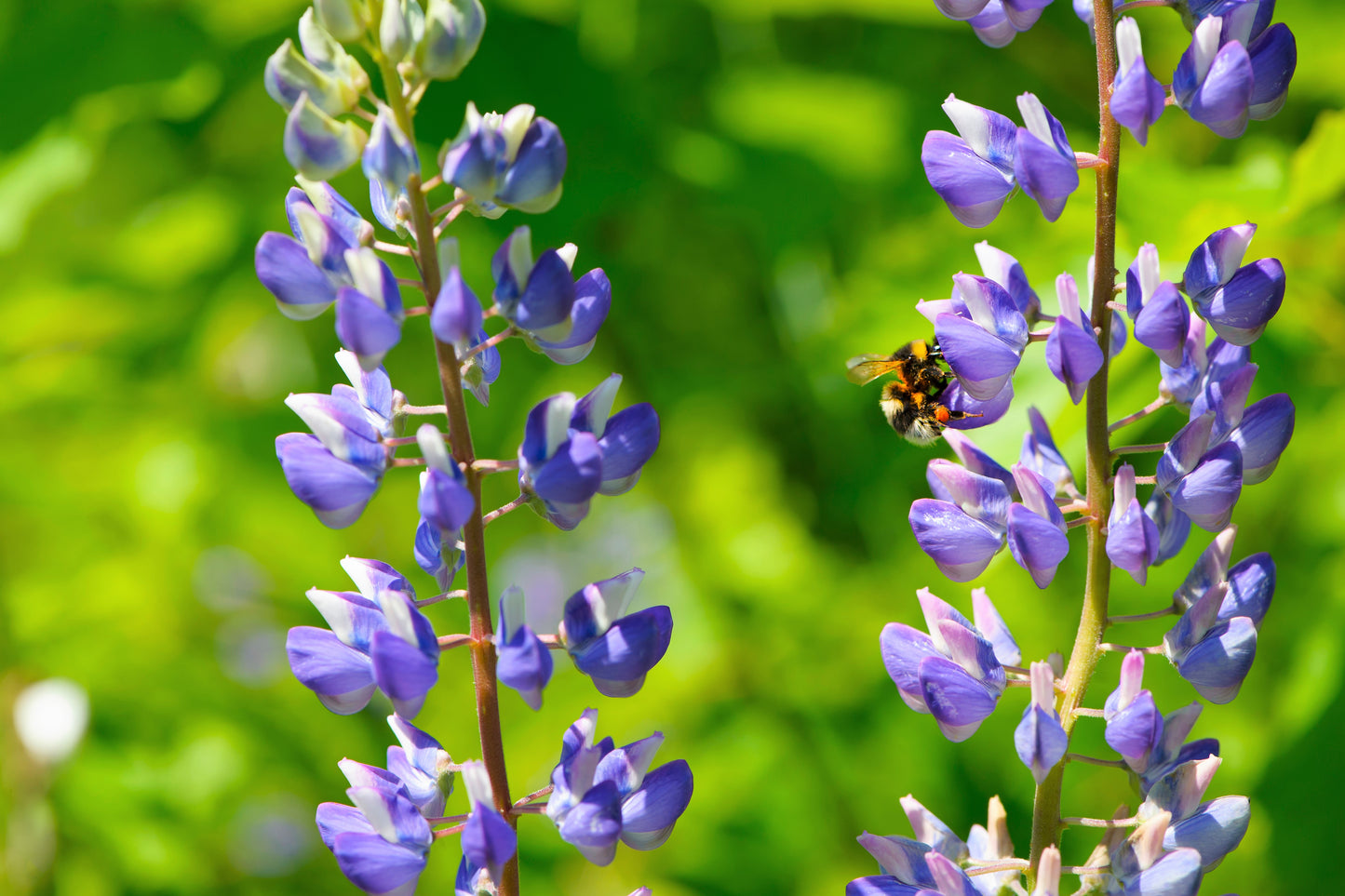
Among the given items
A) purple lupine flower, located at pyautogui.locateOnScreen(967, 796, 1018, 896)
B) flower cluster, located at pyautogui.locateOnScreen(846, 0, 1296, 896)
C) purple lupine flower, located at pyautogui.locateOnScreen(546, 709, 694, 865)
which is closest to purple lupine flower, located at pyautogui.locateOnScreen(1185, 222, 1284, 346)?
flower cluster, located at pyautogui.locateOnScreen(846, 0, 1296, 896)

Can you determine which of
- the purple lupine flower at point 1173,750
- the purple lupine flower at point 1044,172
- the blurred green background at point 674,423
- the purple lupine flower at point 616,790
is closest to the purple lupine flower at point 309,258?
the purple lupine flower at point 616,790

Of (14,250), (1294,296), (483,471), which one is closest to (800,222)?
(1294,296)

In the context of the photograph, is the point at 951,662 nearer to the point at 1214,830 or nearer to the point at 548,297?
the point at 1214,830

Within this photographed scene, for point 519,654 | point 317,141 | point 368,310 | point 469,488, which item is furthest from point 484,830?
point 317,141

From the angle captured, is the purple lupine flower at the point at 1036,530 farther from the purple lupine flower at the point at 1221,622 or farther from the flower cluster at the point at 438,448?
the flower cluster at the point at 438,448

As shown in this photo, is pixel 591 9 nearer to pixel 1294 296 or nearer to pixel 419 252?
pixel 1294 296

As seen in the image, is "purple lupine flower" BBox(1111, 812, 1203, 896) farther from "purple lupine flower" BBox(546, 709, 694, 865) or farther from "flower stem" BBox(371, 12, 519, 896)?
"flower stem" BBox(371, 12, 519, 896)
